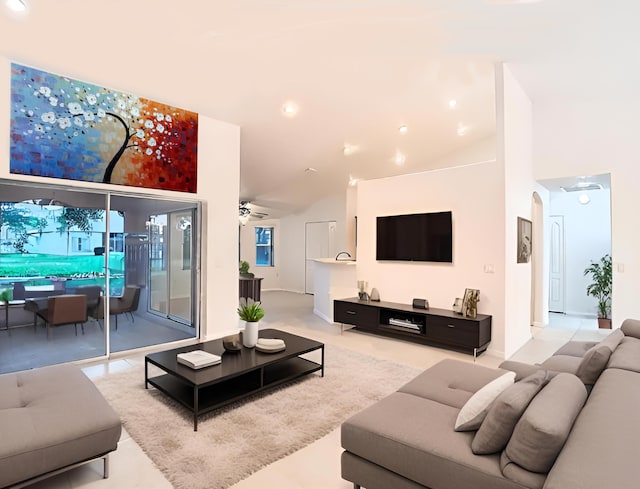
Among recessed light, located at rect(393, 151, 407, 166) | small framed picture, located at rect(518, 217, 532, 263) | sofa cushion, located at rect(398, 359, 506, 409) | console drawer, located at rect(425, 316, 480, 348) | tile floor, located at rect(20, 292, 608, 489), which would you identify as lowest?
tile floor, located at rect(20, 292, 608, 489)

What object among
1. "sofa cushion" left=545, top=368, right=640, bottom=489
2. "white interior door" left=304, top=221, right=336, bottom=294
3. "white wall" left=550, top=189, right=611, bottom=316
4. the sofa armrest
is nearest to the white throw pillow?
"sofa cushion" left=545, top=368, right=640, bottom=489

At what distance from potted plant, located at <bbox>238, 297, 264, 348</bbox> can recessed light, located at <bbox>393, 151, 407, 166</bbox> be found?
520 centimetres

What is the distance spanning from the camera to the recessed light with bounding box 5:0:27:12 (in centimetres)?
294

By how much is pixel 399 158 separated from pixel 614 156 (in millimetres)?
3639

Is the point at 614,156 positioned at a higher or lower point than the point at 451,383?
higher

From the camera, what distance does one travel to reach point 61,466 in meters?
1.90

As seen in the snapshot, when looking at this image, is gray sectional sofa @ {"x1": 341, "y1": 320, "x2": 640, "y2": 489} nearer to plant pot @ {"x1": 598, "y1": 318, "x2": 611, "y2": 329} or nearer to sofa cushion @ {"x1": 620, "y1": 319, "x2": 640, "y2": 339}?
sofa cushion @ {"x1": 620, "y1": 319, "x2": 640, "y2": 339}

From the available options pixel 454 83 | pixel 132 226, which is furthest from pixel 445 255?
pixel 132 226

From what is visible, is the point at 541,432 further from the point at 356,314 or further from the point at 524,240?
the point at 524,240

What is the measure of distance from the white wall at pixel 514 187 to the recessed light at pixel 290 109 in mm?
2676

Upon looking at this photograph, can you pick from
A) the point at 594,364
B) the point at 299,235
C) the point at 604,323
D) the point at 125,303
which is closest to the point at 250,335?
the point at 125,303

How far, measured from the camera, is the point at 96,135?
13.6 feet

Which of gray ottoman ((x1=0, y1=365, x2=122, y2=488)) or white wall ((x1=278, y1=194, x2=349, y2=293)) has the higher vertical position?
white wall ((x1=278, y1=194, x2=349, y2=293))

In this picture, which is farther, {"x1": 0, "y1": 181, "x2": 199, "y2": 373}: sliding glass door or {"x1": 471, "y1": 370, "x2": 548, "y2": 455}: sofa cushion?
{"x1": 0, "y1": 181, "x2": 199, "y2": 373}: sliding glass door
